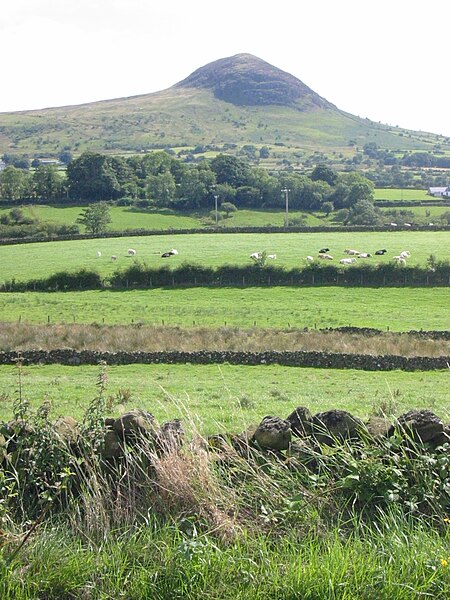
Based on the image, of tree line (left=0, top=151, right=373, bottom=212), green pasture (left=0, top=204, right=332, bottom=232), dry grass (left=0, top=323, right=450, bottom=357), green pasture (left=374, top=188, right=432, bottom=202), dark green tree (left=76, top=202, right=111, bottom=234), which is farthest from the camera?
green pasture (left=374, top=188, right=432, bottom=202)

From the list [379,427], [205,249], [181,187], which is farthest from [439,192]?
[379,427]

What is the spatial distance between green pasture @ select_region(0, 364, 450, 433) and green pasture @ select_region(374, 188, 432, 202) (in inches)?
4038

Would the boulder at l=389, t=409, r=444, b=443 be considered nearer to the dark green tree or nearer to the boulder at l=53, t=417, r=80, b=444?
the boulder at l=53, t=417, r=80, b=444

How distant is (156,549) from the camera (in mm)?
5605

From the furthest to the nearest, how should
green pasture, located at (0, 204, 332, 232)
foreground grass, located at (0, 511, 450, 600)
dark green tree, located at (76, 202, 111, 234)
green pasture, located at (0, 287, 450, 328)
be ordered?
green pasture, located at (0, 204, 332, 232), dark green tree, located at (76, 202, 111, 234), green pasture, located at (0, 287, 450, 328), foreground grass, located at (0, 511, 450, 600)

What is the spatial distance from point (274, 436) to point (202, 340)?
1099 inches

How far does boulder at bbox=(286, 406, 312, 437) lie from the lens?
23.3 ft

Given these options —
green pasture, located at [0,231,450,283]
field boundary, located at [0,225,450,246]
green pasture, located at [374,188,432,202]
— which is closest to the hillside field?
green pasture, located at [0,231,450,283]

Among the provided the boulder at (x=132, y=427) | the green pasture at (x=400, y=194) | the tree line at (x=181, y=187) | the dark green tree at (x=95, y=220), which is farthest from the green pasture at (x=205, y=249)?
the boulder at (x=132, y=427)

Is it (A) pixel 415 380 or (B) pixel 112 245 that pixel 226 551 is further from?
(B) pixel 112 245

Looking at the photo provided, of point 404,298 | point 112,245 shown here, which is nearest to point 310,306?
point 404,298

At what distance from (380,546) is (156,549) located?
1858 millimetres

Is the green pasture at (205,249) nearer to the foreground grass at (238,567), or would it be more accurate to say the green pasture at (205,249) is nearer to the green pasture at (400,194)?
the green pasture at (400,194)

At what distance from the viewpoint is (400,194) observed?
134875mm
